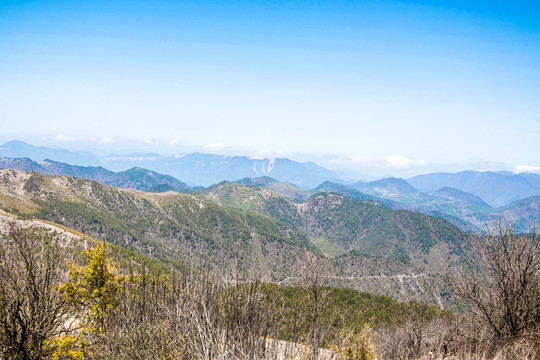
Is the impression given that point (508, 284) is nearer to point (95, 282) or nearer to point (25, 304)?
point (25, 304)

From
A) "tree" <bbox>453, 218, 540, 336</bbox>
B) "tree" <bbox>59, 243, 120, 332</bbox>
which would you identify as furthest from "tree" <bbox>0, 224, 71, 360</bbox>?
"tree" <bbox>453, 218, 540, 336</bbox>

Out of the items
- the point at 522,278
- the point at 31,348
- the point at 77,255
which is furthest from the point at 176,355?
the point at 522,278

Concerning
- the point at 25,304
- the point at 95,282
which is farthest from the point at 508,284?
the point at 95,282

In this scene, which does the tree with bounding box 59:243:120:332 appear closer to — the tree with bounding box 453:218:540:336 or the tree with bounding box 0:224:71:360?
the tree with bounding box 0:224:71:360

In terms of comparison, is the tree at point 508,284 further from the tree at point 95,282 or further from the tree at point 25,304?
the tree at point 95,282

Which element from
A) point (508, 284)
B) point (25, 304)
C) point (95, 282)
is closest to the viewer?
point (25, 304)

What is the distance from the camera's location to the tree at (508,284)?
14.0m

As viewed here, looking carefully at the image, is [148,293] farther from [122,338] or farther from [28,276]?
A: [28,276]

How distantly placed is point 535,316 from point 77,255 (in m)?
24.6

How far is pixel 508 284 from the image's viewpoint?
47.3 feet

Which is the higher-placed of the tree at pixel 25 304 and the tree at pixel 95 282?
the tree at pixel 25 304

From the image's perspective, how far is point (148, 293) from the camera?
37.4 ft

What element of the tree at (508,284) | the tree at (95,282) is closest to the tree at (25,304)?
the tree at (95,282)

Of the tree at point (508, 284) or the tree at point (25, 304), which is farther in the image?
the tree at point (508, 284)
